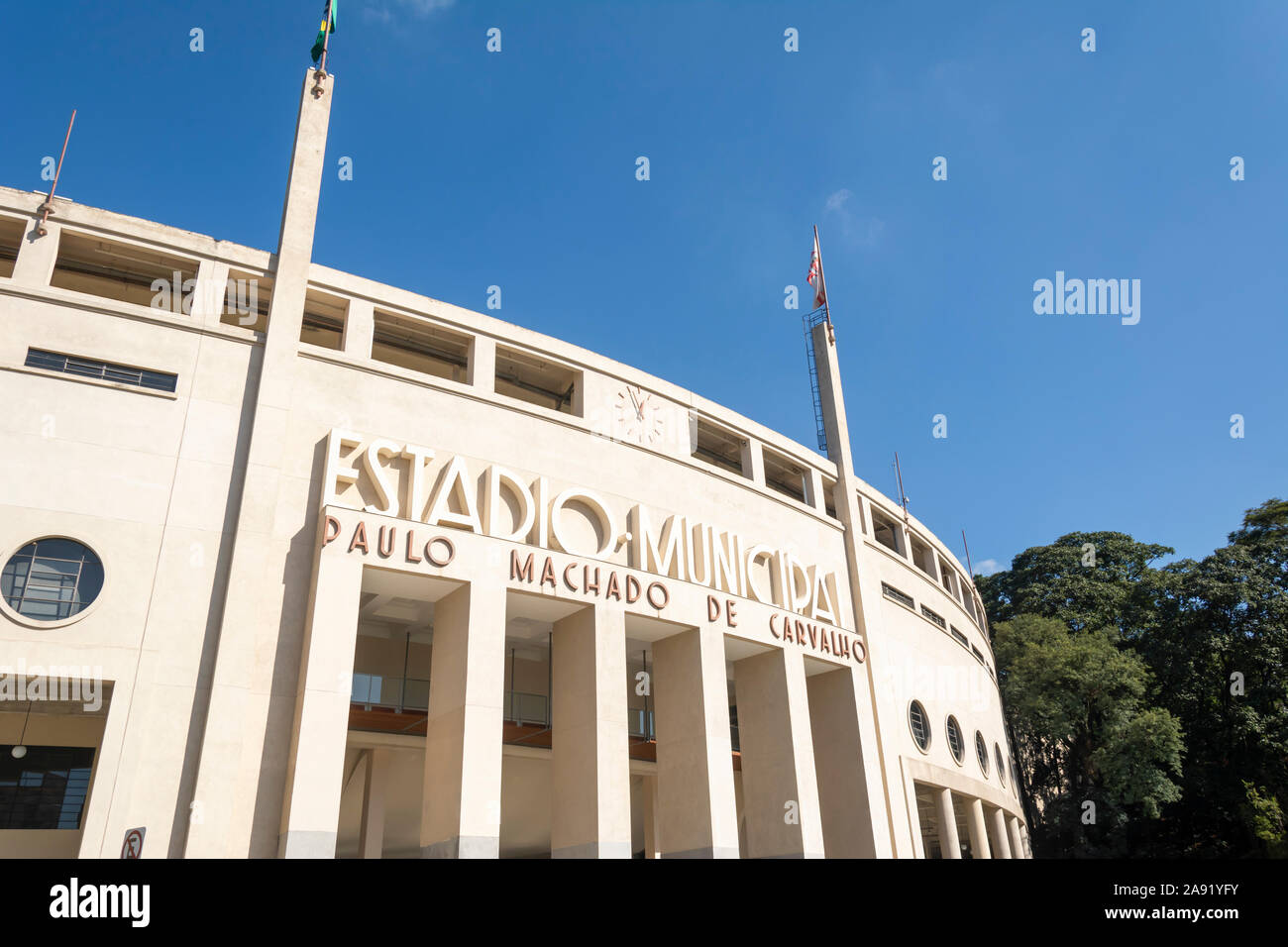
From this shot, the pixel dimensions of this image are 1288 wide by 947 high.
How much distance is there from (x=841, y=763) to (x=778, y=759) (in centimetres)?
425

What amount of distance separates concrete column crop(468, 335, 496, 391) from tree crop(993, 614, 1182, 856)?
107 ft

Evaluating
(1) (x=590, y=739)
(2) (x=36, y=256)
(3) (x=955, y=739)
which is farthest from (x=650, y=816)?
(2) (x=36, y=256)

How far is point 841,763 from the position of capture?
2838 cm

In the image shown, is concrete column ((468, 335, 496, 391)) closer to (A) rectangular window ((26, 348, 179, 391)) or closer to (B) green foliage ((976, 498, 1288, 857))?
(A) rectangular window ((26, 348, 179, 391))

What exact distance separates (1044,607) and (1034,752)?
898 centimetres

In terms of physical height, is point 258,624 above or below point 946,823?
above

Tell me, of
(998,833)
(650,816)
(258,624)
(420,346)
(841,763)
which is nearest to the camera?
(258,624)

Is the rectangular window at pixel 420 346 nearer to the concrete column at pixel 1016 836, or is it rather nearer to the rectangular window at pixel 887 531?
the rectangular window at pixel 887 531

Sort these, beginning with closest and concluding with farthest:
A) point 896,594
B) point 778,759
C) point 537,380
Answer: point 778,759
point 537,380
point 896,594

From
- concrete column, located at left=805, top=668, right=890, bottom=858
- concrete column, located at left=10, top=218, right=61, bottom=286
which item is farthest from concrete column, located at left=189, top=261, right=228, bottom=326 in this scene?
concrete column, located at left=805, top=668, right=890, bottom=858

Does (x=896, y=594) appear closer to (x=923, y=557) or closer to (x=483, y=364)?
(x=923, y=557)

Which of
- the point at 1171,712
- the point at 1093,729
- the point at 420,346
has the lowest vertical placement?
the point at 1093,729

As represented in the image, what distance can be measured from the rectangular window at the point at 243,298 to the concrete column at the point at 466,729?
8.33 metres
